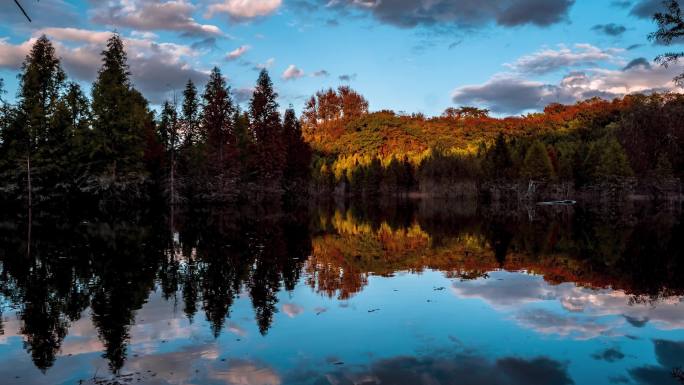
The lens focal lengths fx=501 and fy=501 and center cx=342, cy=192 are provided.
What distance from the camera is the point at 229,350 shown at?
8344 mm

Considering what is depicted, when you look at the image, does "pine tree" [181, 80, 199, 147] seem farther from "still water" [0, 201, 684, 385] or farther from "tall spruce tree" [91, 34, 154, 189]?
"still water" [0, 201, 684, 385]

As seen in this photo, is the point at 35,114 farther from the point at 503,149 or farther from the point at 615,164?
the point at 615,164

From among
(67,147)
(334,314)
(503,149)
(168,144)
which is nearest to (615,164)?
(503,149)

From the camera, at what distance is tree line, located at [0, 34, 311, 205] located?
4397 cm

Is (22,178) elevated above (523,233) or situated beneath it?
elevated above

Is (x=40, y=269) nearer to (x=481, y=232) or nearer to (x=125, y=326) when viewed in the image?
(x=125, y=326)

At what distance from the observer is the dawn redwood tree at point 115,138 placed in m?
45.0

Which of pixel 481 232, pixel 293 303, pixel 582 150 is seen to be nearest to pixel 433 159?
pixel 582 150

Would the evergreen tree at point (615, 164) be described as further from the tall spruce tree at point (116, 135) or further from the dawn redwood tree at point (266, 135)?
the tall spruce tree at point (116, 135)

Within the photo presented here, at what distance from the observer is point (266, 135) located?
213 ft

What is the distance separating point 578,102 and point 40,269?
155 metres

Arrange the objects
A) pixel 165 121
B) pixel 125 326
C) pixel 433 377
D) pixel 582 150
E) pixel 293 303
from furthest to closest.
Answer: pixel 582 150 < pixel 165 121 < pixel 293 303 < pixel 125 326 < pixel 433 377

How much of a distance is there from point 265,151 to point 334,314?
54.1m

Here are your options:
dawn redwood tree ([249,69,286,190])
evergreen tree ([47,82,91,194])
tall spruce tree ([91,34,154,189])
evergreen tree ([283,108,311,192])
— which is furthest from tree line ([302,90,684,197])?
evergreen tree ([47,82,91,194])
